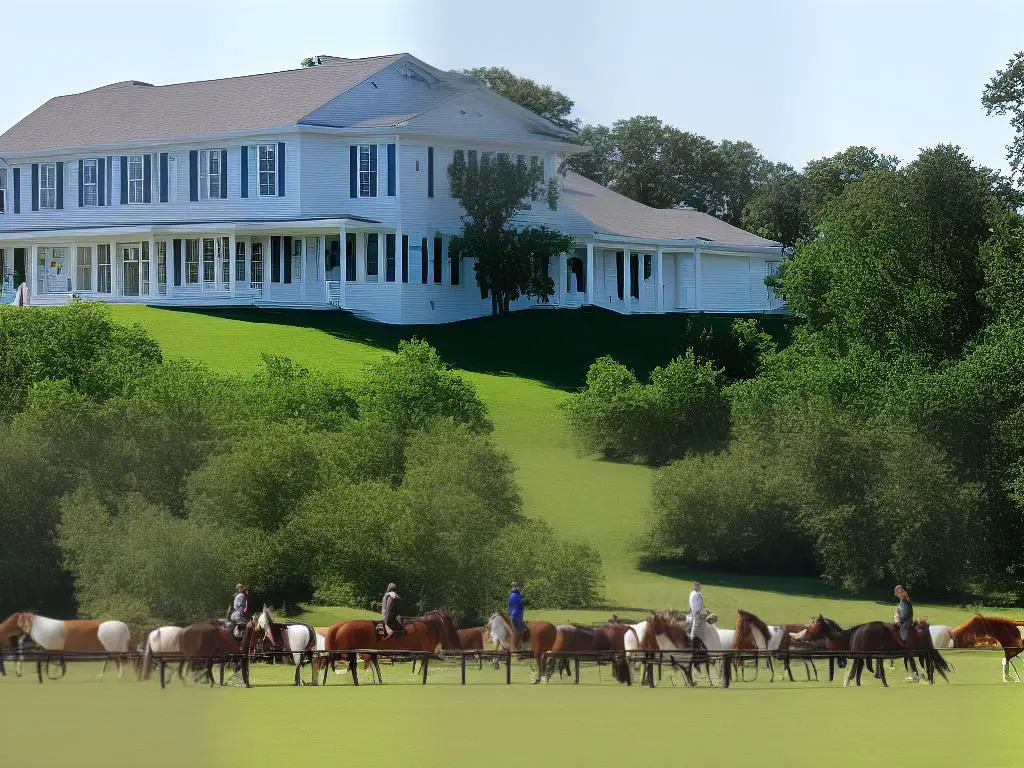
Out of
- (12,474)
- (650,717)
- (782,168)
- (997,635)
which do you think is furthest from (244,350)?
(782,168)

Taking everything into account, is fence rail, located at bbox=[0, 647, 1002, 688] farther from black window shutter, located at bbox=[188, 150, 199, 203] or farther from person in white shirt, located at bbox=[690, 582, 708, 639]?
black window shutter, located at bbox=[188, 150, 199, 203]

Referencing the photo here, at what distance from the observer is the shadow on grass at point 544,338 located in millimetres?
57688

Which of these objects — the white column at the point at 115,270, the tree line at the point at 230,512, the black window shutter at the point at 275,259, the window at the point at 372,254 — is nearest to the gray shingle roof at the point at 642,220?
the window at the point at 372,254

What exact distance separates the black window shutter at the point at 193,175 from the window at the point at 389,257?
27.5ft

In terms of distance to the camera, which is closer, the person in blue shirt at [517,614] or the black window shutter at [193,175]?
the person in blue shirt at [517,614]

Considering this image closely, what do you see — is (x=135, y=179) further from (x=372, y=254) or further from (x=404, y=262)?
(x=404, y=262)

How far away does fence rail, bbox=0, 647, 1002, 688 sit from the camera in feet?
85.9

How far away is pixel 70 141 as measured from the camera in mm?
72625

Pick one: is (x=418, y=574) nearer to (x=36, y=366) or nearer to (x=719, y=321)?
(x=36, y=366)

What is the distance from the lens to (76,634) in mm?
27391

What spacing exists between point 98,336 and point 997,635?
23.7m

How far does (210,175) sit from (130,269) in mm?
5079

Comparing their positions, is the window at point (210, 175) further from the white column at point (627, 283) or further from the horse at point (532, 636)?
the horse at point (532, 636)

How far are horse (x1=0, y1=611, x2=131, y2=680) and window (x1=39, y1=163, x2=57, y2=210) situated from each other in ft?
158
